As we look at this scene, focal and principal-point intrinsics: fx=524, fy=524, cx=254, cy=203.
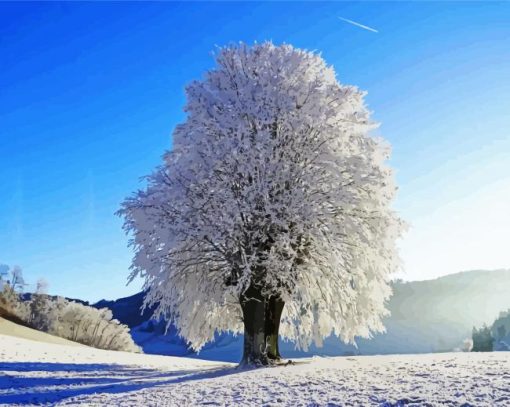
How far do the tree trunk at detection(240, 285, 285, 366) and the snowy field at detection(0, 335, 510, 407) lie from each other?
73.8 inches

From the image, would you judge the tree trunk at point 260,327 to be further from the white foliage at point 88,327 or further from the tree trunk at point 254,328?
the white foliage at point 88,327

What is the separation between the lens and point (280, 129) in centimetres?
2064

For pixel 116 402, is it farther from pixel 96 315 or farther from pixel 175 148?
pixel 96 315

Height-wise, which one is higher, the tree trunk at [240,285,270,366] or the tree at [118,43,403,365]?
the tree at [118,43,403,365]

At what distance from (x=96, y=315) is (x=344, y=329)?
67683 mm

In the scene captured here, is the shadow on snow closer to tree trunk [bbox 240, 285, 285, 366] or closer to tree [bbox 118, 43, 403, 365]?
tree trunk [bbox 240, 285, 285, 366]

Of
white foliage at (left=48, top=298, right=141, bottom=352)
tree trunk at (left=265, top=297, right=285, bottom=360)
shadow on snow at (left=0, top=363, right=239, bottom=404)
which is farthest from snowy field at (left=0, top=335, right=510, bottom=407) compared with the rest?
white foliage at (left=48, top=298, right=141, bottom=352)

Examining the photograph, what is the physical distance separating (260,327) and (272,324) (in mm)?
1211

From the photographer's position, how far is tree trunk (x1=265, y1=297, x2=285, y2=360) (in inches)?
833

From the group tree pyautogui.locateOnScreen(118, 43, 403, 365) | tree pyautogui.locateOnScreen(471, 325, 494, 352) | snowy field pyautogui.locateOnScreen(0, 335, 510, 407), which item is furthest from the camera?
tree pyautogui.locateOnScreen(471, 325, 494, 352)

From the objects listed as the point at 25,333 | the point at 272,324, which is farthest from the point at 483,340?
the point at 272,324

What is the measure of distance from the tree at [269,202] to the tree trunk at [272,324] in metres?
0.04

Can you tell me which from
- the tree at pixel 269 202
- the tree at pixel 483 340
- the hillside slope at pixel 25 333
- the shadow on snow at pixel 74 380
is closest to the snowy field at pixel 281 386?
the shadow on snow at pixel 74 380

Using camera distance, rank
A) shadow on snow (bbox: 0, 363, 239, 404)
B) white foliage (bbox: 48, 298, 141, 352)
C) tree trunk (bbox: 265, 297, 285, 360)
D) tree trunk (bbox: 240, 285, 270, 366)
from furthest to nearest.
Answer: white foliage (bbox: 48, 298, 141, 352) < tree trunk (bbox: 265, 297, 285, 360) < tree trunk (bbox: 240, 285, 270, 366) < shadow on snow (bbox: 0, 363, 239, 404)
